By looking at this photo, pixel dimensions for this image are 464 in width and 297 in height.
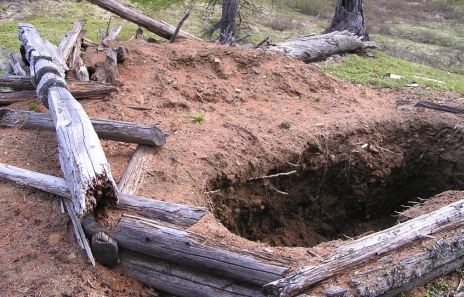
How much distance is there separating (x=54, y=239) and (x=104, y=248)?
581 mm

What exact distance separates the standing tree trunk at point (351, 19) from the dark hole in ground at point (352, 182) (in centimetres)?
631

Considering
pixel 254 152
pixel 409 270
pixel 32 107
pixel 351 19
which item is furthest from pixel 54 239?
pixel 351 19

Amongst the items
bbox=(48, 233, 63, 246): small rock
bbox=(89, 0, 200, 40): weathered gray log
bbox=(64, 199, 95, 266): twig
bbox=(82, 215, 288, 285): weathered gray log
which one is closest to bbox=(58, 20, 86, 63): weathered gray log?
bbox=(89, 0, 200, 40): weathered gray log

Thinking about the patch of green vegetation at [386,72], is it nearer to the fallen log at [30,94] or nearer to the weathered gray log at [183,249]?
the fallen log at [30,94]

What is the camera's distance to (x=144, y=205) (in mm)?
4320

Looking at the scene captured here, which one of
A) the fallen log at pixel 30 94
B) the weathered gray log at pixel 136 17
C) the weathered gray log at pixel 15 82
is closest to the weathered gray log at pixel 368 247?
the fallen log at pixel 30 94

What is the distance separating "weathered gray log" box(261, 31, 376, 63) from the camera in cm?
1043

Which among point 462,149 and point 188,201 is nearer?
point 188,201

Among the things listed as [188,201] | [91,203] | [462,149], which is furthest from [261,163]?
[462,149]

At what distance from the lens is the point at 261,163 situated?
242 inches

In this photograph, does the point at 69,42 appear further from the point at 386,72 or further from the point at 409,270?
the point at 386,72

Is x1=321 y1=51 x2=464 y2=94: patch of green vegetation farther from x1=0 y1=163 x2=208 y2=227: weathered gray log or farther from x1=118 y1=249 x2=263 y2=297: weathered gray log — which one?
x1=118 y1=249 x2=263 y2=297: weathered gray log

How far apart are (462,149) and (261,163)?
361 centimetres

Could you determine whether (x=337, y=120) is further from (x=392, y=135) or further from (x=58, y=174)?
(x=58, y=174)
